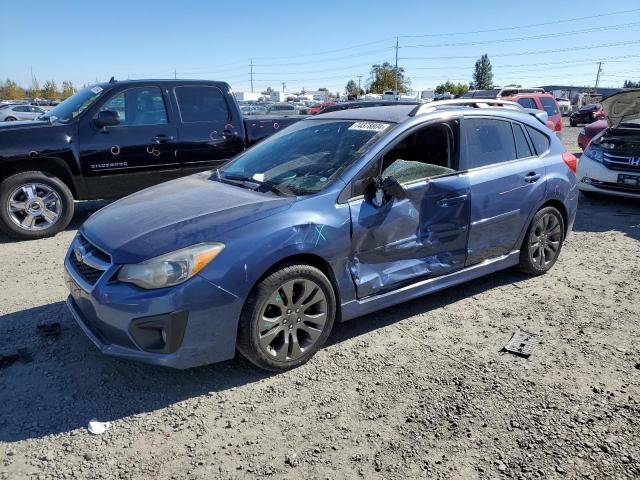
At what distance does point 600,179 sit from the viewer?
26.7 feet

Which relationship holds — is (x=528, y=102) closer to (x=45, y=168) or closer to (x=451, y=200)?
(x=451, y=200)

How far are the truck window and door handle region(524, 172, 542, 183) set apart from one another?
4562 millimetres

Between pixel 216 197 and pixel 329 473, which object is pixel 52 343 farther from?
pixel 329 473

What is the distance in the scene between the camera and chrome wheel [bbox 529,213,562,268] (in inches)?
190

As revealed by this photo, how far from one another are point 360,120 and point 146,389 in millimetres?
2584

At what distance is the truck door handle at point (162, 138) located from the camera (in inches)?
271

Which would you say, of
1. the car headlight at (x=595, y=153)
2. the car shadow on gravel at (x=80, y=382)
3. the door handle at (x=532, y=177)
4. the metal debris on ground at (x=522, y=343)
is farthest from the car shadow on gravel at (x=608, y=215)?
the car shadow on gravel at (x=80, y=382)

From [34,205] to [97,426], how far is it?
446 centimetres

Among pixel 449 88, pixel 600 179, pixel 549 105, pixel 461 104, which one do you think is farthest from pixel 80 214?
pixel 449 88

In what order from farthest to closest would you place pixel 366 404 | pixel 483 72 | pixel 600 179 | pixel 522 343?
pixel 483 72, pixel 600 179, pixel 522 343, pixel 366 404

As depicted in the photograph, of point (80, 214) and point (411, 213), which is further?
point (80, 214)

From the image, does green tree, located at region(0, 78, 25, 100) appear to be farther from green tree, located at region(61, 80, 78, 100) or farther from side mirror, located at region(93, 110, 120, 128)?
side mirror, located at region(93, 110, 120, 128)

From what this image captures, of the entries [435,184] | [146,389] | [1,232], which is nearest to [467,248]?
[435,184]

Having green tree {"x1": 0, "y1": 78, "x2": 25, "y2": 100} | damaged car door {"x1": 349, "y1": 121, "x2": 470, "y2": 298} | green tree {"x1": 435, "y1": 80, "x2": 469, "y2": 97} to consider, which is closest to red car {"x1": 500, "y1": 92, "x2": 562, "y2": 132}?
damaged car door {"x1": 349, "y1": 121, "x2": 470, "y2": 298}
